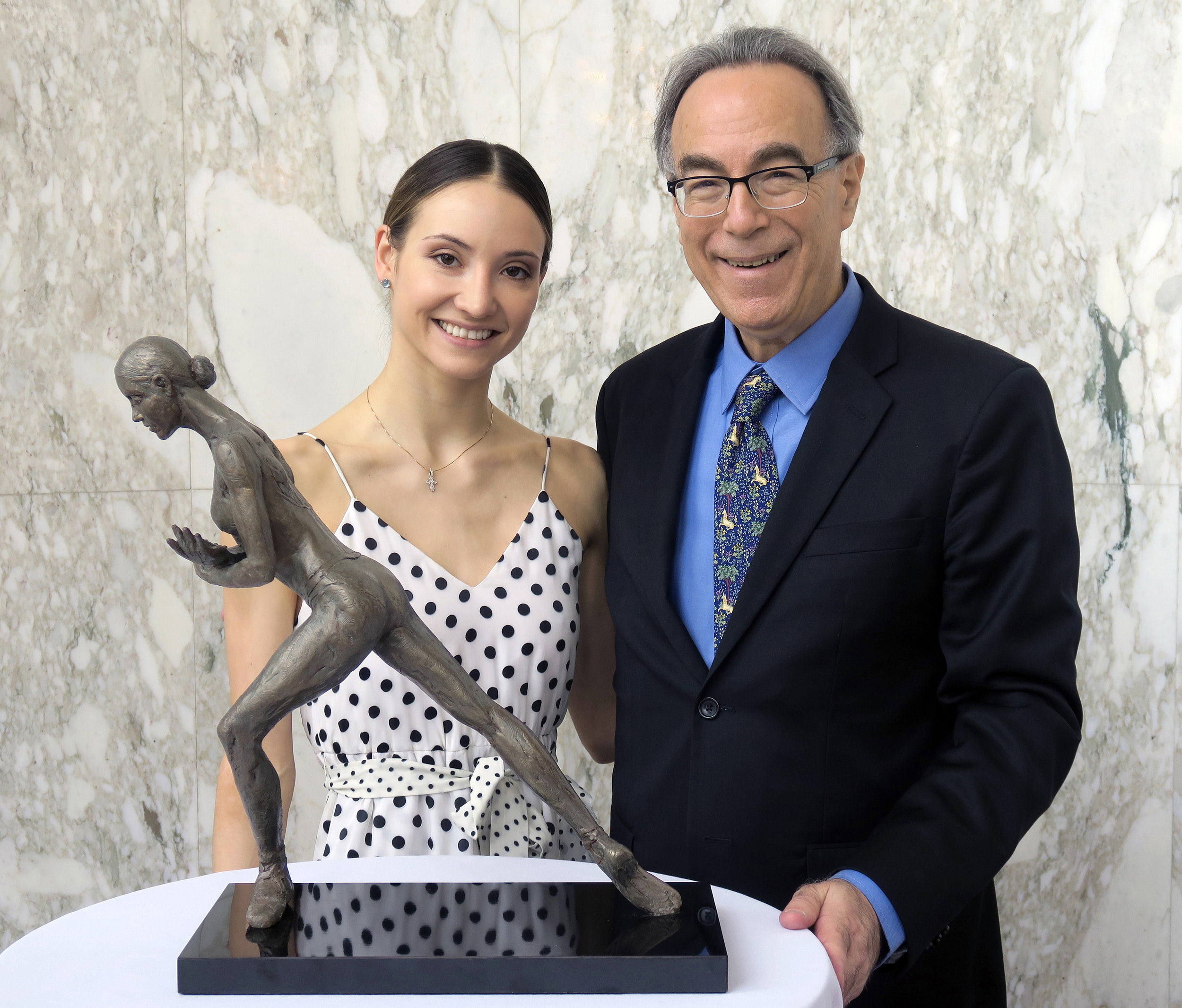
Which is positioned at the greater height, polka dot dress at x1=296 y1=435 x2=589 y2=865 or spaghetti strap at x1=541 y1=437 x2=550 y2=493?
spaghetti strap at x1=541 y1=437 x2=550 y2=493

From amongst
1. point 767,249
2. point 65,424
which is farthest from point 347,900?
point 65,424

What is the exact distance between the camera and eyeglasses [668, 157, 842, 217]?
2023 mm

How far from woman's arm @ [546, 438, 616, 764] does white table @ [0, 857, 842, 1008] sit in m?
0.83

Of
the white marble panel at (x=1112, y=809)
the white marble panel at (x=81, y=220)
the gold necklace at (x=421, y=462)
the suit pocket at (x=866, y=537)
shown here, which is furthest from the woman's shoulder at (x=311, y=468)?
the white marble panel at (x=1112, y=809)

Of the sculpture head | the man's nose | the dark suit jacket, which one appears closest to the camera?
the sculpture head

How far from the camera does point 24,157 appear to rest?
3584 mm

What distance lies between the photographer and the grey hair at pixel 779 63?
2062 millimetres

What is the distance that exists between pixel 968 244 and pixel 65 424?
117 inches

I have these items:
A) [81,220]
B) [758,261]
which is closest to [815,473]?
[758,261]

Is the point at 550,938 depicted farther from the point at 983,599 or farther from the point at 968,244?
the point at 968,244

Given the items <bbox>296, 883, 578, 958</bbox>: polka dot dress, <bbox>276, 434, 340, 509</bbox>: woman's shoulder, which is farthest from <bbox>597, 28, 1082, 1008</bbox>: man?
<bbox>276, 434, 340, 509</bbox>: woman's shoulder

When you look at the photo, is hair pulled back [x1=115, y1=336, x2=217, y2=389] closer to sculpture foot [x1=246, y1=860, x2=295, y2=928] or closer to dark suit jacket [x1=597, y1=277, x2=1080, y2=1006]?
sculpture foot [x1=246, y1=860, x2=295, y2=928]

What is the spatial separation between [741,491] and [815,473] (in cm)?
17

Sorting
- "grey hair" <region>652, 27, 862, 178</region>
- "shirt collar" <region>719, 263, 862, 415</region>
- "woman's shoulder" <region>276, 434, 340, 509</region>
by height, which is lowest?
"woman's shoulder" <region>276, 434, 340, 509</region>
